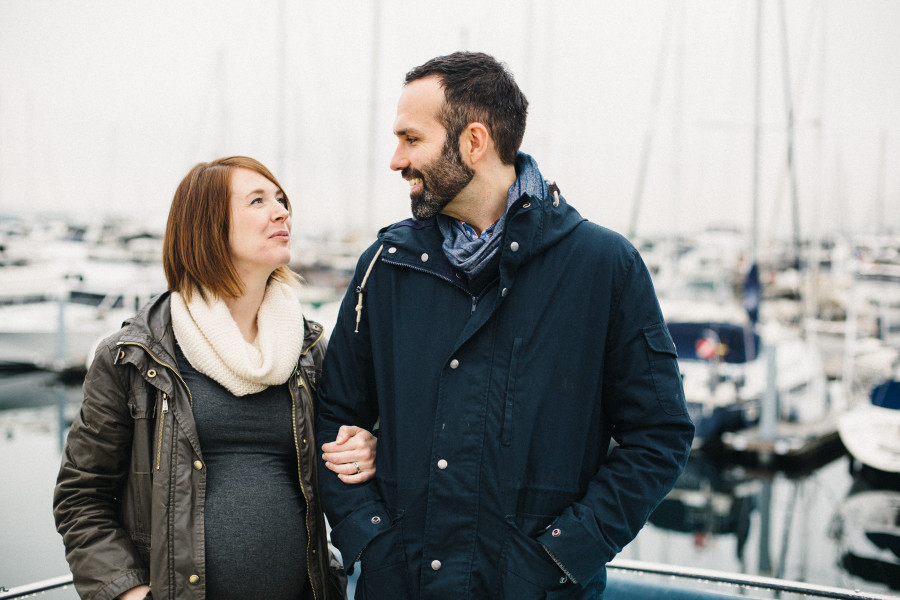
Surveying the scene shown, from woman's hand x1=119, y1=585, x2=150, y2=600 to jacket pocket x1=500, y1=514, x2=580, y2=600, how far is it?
3.00 feet

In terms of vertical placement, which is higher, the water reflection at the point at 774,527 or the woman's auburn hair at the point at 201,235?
the woman's auburn hair at the point at 201,235

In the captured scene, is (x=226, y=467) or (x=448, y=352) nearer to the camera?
(x=448, y=352)

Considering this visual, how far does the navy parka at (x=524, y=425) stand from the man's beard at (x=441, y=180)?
133mm

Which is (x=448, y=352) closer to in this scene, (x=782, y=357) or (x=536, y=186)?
(x=536, y=186)

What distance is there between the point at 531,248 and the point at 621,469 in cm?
54

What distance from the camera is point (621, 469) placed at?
1.51 m

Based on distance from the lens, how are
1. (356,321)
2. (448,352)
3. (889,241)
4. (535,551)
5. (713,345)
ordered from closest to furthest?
(535,551), (448,352), (356,321), (713,345), (889,241)

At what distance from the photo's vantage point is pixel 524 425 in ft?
4.98

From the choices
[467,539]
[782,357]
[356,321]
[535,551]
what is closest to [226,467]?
[356,321]

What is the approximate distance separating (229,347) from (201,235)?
0.35 m

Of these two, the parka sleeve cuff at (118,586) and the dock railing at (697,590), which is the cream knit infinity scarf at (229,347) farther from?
the dock railing at (697,590)

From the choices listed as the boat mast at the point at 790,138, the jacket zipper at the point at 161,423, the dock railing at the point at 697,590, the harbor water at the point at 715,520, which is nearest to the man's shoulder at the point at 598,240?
the jacket zipper at the point at 161,423

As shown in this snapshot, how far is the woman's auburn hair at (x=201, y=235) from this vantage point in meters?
1.92

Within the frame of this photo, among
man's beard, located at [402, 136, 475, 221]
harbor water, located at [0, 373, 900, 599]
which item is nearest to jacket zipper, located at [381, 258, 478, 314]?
man's beard, located at [402, 136, 475, 221]
